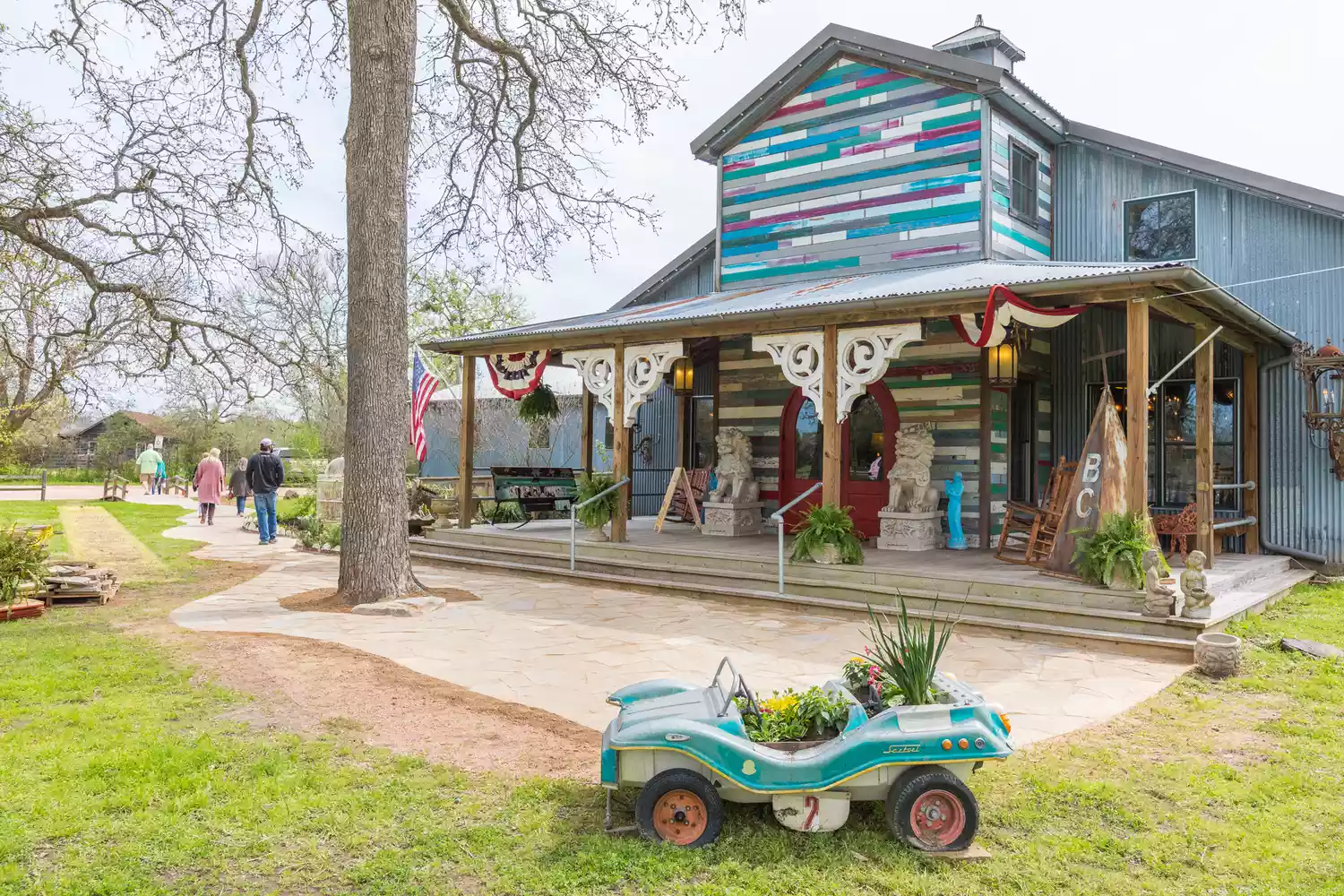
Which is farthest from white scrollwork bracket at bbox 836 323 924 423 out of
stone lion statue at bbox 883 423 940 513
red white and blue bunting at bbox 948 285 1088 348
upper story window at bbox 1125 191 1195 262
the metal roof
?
upper story window at bbox 1125 191 1195 262

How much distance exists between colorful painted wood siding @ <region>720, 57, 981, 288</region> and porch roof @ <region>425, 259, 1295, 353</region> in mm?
573

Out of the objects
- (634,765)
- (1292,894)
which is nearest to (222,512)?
(634,765)

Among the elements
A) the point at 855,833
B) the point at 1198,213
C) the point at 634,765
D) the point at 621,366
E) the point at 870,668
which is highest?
the point at 1198,213

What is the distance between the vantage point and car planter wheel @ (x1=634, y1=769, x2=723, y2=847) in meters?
3.62

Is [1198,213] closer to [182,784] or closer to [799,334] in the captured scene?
[799,334]

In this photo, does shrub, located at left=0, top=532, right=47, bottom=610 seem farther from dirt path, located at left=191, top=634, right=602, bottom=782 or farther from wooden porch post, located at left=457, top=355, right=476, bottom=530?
wooden porch post, located at left=457, top=355, right=476, bottom=530

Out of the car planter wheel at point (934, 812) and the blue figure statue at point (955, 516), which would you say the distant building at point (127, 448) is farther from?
the car planter wheel at point (934, 812)

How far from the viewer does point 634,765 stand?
3709mm

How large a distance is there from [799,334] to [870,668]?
6.32 meters

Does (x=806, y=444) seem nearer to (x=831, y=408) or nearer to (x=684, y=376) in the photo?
(x=684, y=376)

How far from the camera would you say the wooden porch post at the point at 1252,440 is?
11.9 meters

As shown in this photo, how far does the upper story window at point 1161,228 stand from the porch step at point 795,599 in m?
7.19

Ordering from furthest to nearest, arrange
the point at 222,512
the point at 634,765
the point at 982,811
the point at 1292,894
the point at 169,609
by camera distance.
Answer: the point at 222,512
the point at 169,609
the point at 982,811
the point at 634,765
the point at 1292,894

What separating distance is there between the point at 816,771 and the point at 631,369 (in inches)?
333
